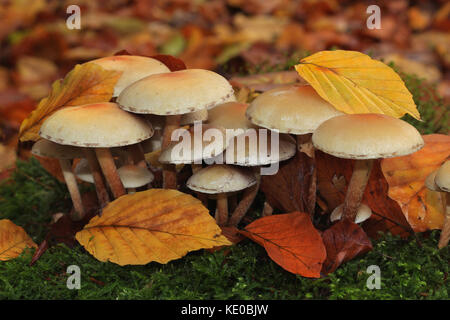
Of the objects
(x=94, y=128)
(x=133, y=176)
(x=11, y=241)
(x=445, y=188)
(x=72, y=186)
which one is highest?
(x=94, y=128)

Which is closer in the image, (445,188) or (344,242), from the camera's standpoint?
(445,188)

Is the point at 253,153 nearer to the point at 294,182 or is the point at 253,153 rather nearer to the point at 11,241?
the point at 294,182

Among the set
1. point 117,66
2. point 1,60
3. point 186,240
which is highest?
point 117,66

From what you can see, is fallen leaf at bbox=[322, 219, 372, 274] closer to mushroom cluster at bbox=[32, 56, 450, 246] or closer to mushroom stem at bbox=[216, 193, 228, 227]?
mushroom cluster at bbox=[32, 56, 450, 246]

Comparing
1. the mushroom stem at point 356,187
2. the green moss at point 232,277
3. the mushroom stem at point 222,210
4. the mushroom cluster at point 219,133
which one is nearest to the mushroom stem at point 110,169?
the mushroom cluster at point 219,133

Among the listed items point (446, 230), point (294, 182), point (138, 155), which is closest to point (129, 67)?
point (138, 155)

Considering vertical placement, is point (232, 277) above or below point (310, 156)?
below

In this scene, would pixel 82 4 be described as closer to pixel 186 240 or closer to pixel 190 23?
pixel 190 23
